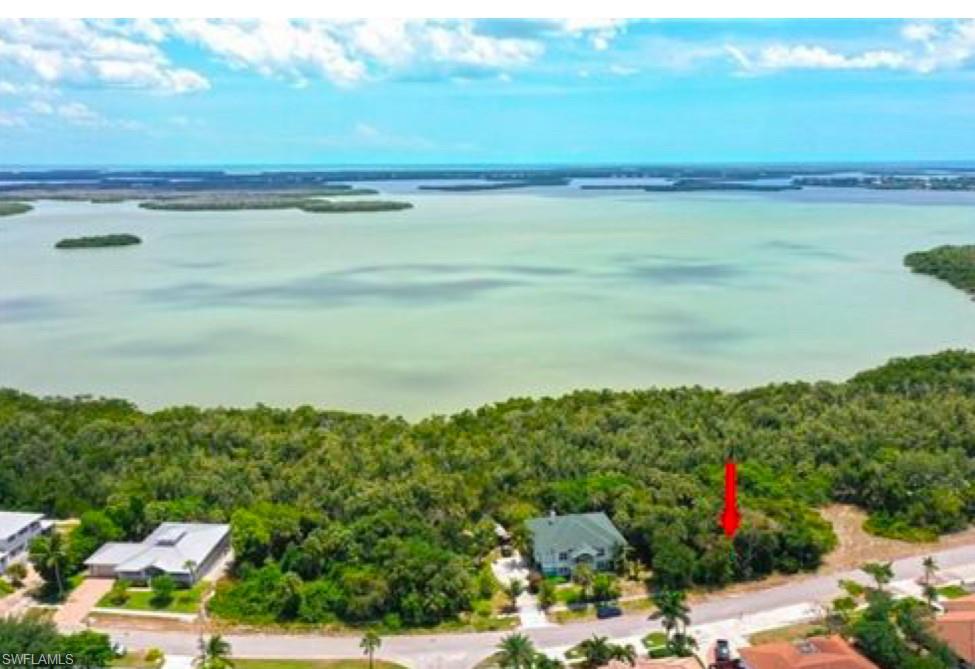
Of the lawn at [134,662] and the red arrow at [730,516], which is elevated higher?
the red arrow at [730,516]

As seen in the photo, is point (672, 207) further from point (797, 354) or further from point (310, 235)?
point (797, 354)

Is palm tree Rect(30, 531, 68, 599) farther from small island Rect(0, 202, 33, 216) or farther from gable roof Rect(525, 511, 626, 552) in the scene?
small island Rect(0, 202, 33, 216)

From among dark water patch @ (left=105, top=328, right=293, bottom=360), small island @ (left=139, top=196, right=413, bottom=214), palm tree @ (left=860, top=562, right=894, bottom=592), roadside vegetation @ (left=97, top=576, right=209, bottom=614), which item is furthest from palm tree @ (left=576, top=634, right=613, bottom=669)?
small island @ (left=139, top=196, right=413, bottom=214)

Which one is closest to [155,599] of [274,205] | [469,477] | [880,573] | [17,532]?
[17,532]

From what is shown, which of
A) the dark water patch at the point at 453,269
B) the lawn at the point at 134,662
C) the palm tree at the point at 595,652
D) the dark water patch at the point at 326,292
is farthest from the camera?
the dark water patch at the point at 453,269

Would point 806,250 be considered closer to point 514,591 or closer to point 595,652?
point 514,591

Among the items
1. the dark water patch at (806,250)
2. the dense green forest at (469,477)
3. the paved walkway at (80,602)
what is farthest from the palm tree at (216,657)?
the dark water patch at (806,250)

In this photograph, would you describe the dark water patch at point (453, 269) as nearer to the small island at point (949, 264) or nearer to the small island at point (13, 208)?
the small island at point (949, 264)
